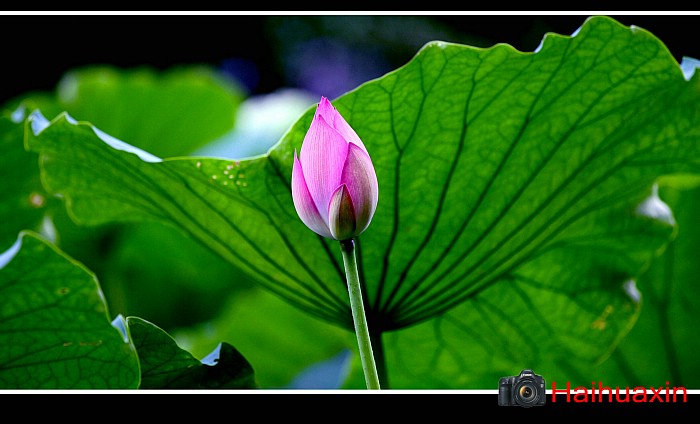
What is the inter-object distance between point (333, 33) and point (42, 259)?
6.82ft

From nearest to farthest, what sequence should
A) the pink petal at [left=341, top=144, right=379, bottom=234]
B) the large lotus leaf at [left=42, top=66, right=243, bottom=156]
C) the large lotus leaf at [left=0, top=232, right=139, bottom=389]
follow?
the pink petal at [left=341, top=144, right=379, bottom=234]
the large lotus leaf at [left=0, top=232, right=139, bottom=389]
the large lotus leaf at [left=42, top=66, right=243, bottom=156]

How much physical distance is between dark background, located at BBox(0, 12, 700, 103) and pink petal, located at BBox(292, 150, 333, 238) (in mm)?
237

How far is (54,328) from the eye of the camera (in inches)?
21.4

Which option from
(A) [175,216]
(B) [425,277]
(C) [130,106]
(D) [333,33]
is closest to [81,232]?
(C) [130,106]

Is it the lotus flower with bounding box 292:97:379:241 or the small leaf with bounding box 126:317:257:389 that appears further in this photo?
the small leaf with bounding box 126:317:257:389

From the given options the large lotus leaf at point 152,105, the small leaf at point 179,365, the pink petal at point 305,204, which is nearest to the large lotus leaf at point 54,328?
the small leaf at point 179,365

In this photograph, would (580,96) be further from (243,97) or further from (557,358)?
(243,97)

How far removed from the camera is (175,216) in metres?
0.57

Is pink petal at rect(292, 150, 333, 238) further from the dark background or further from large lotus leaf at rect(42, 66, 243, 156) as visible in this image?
large lotus leaf at rect(42, 66, 243, 156)

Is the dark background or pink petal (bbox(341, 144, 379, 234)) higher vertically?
the dark background

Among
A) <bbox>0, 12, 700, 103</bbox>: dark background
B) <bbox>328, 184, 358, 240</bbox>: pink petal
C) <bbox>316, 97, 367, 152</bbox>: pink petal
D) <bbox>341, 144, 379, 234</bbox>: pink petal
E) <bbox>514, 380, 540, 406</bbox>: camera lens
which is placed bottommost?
<bbox>514, 380, 540, 406</bbox>: camera lens

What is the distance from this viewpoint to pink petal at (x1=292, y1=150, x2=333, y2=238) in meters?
0.44

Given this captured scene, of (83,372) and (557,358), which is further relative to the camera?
(557,358)

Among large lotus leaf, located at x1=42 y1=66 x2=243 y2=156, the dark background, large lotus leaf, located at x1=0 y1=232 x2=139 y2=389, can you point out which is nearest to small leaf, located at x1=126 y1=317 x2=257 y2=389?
large lotus leaf, located at x1=0 y1=232 x2=139 y2=389
